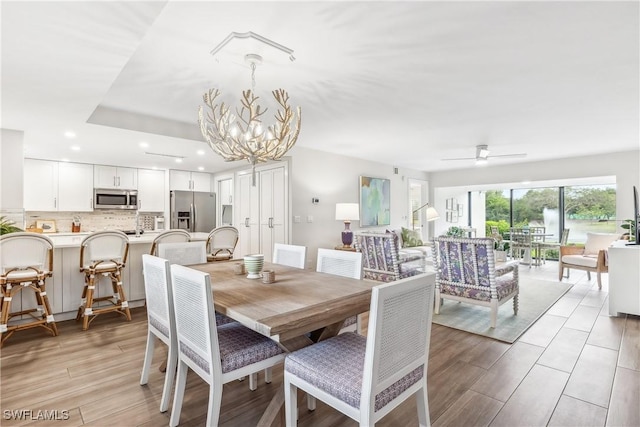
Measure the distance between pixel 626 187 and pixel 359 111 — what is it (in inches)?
221

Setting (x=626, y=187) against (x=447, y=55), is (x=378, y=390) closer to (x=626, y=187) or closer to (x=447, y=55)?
(x=447, y=55)

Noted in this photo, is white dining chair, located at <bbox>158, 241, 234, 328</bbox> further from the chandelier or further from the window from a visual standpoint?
the window

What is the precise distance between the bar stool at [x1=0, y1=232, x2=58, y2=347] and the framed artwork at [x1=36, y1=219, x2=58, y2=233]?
3193 millimetres

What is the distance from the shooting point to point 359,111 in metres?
3.58

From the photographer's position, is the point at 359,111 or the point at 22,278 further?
the point at 359,111

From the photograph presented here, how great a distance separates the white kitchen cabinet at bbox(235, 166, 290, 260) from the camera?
5.37 meters

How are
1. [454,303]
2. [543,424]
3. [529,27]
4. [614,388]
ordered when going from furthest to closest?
1. [454,303]
2. [614,388]
3. [529,27]
4. [543,424]

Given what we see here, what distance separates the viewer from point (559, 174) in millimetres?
6492

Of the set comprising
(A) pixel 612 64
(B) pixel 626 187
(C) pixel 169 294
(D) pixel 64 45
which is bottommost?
(C) pixel 169 294

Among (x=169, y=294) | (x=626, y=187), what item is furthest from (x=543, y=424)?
(x=626, y=187)

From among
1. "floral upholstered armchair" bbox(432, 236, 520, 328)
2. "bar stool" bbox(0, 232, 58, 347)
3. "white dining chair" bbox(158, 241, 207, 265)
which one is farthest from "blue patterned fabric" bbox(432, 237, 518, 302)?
"bar stool" bbox(0, 232, 58, 347)

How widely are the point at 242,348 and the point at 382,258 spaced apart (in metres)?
2.64

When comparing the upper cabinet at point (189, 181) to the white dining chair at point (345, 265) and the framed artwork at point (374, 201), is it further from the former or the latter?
the white dining chair at point (345, 265)

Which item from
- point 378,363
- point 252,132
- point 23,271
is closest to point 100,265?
point 23,271
